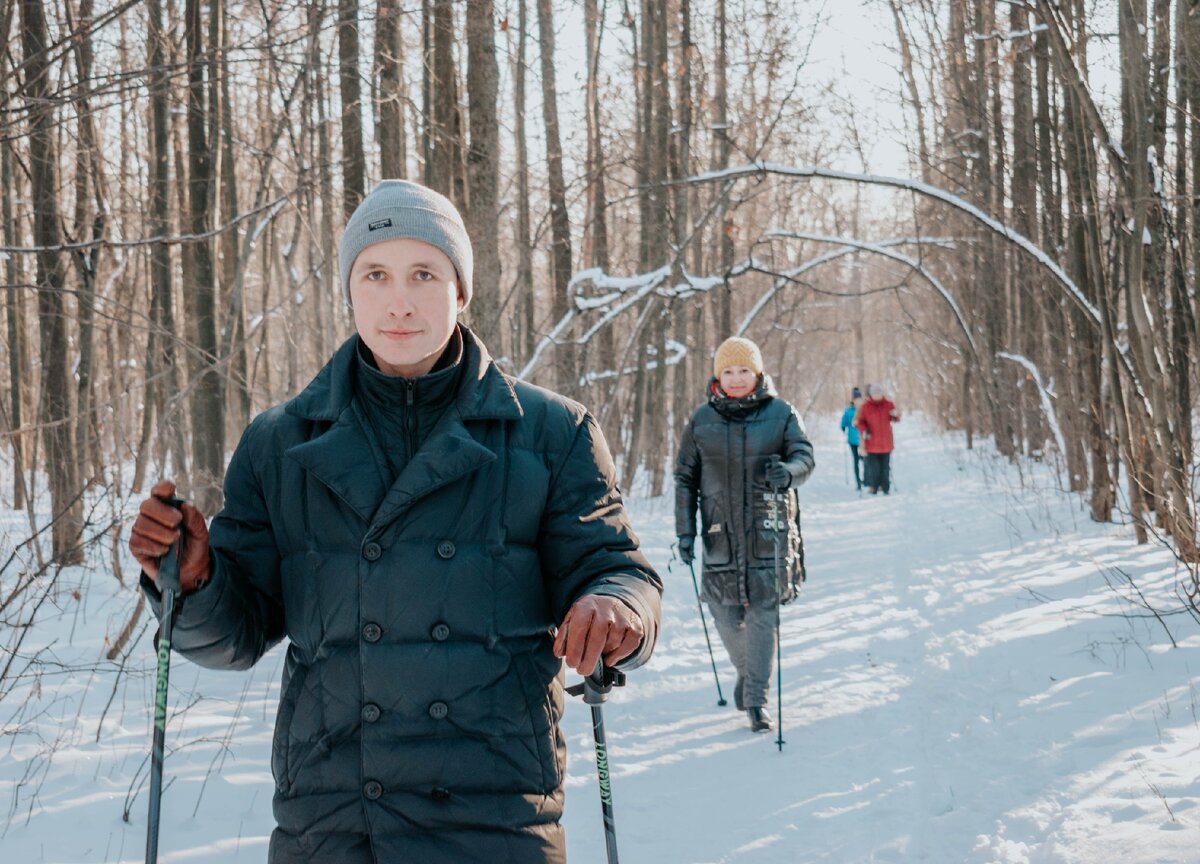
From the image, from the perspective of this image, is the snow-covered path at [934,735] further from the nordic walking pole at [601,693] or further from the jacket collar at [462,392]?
the jacket collar at [462,392]

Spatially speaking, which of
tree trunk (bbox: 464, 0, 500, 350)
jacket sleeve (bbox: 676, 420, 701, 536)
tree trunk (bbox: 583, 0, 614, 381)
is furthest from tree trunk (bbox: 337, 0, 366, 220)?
jacket sleeve (bbox: 676, 420, 701, 536)

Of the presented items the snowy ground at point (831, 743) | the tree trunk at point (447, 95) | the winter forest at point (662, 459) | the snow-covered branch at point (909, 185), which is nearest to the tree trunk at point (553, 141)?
the winter forest at point (662, 459)

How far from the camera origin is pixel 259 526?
2.19 m

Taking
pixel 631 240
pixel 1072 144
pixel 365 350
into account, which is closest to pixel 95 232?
pixel 365 350

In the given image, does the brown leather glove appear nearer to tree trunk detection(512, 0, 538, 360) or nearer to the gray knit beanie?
the gray knit beanie

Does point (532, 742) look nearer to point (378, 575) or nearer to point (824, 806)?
point (378, 575)

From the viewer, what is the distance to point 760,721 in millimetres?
6211

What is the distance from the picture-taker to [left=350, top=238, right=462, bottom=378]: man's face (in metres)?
2.12

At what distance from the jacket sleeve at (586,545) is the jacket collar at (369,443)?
169 millimetres

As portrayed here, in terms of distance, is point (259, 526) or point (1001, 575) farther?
point (1001, 575)

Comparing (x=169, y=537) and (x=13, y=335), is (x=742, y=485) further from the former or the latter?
(x=13, y=335)

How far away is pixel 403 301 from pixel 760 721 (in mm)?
4698

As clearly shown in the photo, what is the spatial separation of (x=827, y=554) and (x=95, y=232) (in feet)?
28.9

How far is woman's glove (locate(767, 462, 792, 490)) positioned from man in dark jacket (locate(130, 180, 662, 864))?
4125 mm
